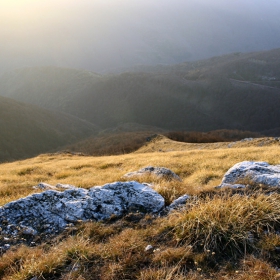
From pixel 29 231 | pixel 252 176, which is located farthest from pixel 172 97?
pixel 29 231

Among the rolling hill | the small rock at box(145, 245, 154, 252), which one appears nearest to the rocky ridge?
the small rock at box(145, 245, 154, 252)

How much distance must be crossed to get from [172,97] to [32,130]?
207 ft

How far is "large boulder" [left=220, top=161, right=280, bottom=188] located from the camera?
5.94 meters

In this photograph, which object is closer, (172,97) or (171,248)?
(171,248)

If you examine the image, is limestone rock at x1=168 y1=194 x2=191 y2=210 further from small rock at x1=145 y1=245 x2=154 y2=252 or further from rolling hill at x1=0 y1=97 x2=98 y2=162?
rolling hill at x1=0 y1=97 x2=98 y2=162

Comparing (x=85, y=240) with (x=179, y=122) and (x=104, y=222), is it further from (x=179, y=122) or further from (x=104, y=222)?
(x=179, y=122)

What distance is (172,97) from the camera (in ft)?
380

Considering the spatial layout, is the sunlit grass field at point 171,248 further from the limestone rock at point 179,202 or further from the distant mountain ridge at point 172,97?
the distant mountain ridge at point 172,97

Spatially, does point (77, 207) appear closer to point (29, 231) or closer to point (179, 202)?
point (29, 231)

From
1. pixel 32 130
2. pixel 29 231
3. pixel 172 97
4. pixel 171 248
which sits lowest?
pixel 32 130

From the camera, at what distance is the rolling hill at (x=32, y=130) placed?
201 ft

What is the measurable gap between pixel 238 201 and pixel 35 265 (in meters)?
3.38

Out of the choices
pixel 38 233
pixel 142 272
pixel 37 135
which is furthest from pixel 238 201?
pixel 37 135

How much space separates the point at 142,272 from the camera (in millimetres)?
3402
